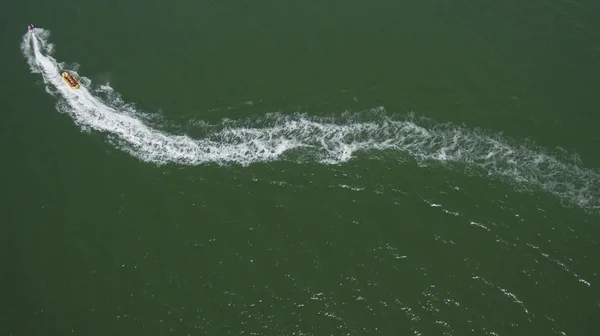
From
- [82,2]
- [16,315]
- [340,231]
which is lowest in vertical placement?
[16,315]

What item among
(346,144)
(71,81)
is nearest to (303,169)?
(346,144)

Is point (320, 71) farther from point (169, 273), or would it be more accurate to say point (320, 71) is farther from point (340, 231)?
point (169, 273)

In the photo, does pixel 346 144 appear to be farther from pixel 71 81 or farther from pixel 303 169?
pixel 71 81

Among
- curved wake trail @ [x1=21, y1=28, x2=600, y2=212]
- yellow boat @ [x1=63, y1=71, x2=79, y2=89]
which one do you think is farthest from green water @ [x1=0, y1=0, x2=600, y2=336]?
yellow boat @ [x1=63, y1=71, x2=79, y2=89]

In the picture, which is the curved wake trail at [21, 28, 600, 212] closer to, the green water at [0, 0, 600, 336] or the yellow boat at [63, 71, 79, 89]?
the green water at [0, 0, 600, 336]

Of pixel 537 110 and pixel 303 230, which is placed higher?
pixel 537 110

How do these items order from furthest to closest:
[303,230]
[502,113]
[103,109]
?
[103,109]
[502,113]
[303,230]

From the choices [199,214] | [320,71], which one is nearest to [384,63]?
[320,71]
